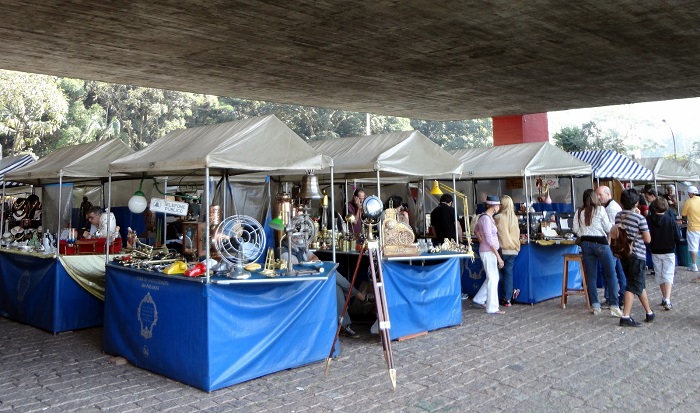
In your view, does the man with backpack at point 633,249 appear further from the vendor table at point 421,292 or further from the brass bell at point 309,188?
the brass bell at point 309,188

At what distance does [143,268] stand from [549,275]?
19.9 ft

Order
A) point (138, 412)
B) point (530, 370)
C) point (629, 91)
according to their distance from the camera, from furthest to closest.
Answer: point (629, 91) → point (530, 370) → point (138, 412)

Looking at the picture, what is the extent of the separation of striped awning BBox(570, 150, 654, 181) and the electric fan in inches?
329

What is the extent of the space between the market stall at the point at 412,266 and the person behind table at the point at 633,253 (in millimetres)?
1994

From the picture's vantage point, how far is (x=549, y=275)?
876cm

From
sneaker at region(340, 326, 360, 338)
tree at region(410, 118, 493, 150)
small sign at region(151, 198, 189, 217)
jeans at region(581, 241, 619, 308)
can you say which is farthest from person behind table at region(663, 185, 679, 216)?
tree at region(410, 118, 493, 150)

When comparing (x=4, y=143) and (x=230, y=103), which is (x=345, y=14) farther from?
(x=230, y=103)

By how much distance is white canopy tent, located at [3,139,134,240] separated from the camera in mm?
7398

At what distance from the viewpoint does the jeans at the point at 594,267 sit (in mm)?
7289

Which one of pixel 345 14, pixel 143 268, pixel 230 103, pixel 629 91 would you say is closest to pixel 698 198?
pixel 629 91

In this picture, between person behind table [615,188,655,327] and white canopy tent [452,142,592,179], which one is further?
white canopy tent [452,142,592,179]

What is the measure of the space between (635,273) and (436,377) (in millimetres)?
3147

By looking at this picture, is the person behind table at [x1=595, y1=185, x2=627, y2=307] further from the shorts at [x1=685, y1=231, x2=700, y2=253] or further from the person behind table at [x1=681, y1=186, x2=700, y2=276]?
the shorts at [x1=685, y1=231, x2=700, y2=253]

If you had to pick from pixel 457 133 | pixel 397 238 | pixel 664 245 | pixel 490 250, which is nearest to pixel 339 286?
pixel 397 238
